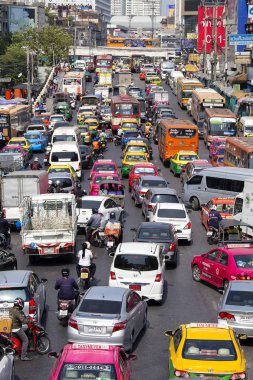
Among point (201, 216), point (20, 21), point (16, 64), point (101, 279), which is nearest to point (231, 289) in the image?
point (101, 279)

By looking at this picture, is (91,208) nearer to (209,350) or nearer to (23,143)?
(209,350)

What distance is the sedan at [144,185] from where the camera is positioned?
37.8m

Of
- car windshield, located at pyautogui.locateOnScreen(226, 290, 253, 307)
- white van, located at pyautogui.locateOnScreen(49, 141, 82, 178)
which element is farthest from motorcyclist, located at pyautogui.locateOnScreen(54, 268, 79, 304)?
white van, located at pyautogui.locateOnScreen(49, 141, 82, 178)

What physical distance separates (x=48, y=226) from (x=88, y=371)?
15.0m

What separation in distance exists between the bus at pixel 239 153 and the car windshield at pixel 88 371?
96.0 feet

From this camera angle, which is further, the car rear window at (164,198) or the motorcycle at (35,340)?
the car rear window at (164,198)

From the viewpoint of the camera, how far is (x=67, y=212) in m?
29.1

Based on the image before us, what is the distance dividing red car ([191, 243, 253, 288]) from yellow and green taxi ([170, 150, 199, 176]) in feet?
75.0

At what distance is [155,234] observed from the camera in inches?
1076

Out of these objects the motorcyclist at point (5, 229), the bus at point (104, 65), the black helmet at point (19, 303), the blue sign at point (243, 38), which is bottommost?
the motorcyclist at point (5, 229)

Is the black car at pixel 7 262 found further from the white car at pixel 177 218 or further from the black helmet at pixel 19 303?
the white car at pixel 177 218

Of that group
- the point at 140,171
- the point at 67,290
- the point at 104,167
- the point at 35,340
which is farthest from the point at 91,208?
the point at 35,340

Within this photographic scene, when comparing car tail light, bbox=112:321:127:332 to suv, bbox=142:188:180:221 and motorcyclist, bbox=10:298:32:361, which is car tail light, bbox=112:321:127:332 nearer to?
motorcyclist, bbox=10:298:32:361

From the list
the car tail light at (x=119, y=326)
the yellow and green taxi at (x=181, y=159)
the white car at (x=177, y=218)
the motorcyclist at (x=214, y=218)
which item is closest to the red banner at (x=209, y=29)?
the yellow and green taxi at (x=181, y=159)
